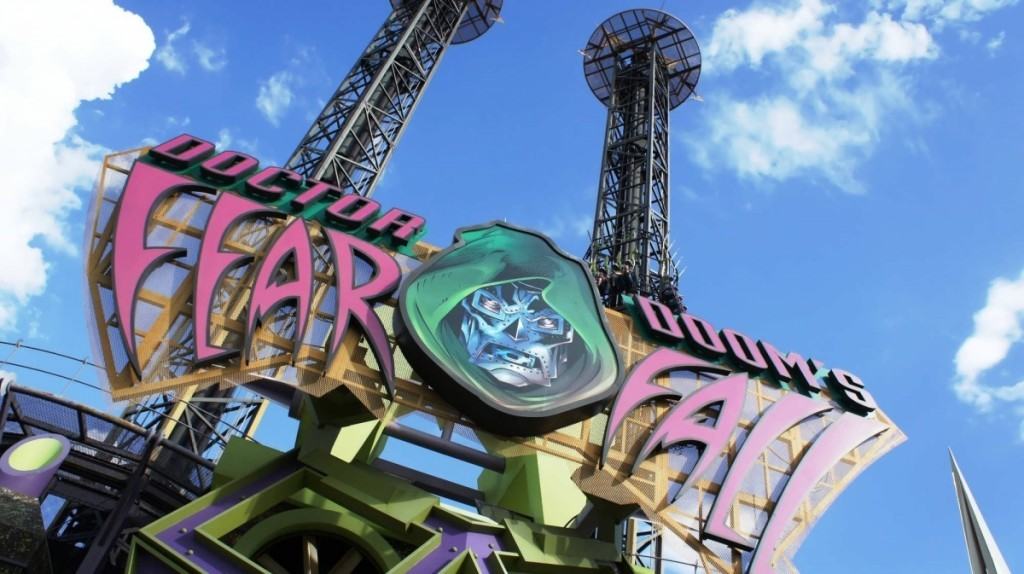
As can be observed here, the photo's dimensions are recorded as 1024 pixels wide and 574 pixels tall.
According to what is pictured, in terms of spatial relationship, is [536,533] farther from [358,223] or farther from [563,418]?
[358,223]

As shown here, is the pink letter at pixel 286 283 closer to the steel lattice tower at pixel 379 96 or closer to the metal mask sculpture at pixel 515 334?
the metal mask sculpture at pixel 515 334

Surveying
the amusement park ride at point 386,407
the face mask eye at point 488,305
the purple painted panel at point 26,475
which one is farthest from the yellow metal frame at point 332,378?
the face mask eye at point 488,305

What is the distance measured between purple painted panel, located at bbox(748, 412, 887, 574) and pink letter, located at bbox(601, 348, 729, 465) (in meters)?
2.64

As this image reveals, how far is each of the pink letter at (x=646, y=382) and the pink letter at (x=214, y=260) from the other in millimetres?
7094

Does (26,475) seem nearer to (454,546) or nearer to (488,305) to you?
(454,546)

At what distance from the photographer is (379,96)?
3155cm

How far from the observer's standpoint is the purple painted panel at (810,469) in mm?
14797

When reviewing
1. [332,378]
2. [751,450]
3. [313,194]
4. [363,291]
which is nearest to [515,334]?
[363,291]

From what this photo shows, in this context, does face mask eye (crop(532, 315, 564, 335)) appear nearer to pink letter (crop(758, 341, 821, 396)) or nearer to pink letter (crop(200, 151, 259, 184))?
pink letter (crop(758, 341, 821, 396))

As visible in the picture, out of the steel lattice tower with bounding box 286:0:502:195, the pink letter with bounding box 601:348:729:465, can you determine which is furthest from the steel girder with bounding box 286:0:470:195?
the pink letter with bounding box 601:348:729:465

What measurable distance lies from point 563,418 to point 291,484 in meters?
4.96

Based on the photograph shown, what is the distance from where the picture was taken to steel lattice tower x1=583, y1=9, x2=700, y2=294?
3111cm

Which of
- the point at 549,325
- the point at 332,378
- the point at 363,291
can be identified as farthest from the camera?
the point at 549,325

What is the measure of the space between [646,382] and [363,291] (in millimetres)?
6143
